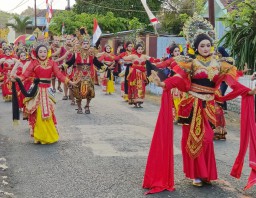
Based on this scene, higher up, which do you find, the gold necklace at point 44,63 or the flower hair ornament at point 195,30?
the flower hair ornament at point 195,30

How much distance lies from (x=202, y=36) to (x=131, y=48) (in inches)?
352

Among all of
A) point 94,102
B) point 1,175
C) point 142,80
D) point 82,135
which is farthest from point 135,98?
point 1,175

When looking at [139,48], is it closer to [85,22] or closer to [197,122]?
[197,122]

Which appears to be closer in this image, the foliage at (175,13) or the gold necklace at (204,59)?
the gold necklace at (204,59)

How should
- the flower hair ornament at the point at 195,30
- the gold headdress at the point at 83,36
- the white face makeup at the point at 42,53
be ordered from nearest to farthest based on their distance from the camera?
the flower hair ornament at the point at 195,30 → the white face makeup at the point at 42,53 → the gold headdress at the point at 83,36

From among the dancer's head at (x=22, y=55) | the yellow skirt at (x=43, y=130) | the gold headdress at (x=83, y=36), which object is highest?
the gold headdress at (x=83, y=36)

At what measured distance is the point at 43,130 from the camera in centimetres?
855

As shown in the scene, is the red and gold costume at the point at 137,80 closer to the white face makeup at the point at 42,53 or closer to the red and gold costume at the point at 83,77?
the red and gold costume at the point at 83,77

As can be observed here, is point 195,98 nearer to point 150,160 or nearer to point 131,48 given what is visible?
point 150,160

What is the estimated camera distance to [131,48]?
1491 cm

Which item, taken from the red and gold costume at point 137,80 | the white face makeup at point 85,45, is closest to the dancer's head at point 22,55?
the white face makeup at point 85,45

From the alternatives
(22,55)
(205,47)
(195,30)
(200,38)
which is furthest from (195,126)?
(22,55)

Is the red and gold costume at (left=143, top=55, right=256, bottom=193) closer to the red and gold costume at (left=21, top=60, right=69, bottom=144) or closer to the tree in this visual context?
the red and gold costume at (left=21, top=60, right=69, bottom=144)

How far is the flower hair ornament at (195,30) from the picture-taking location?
6146mm
